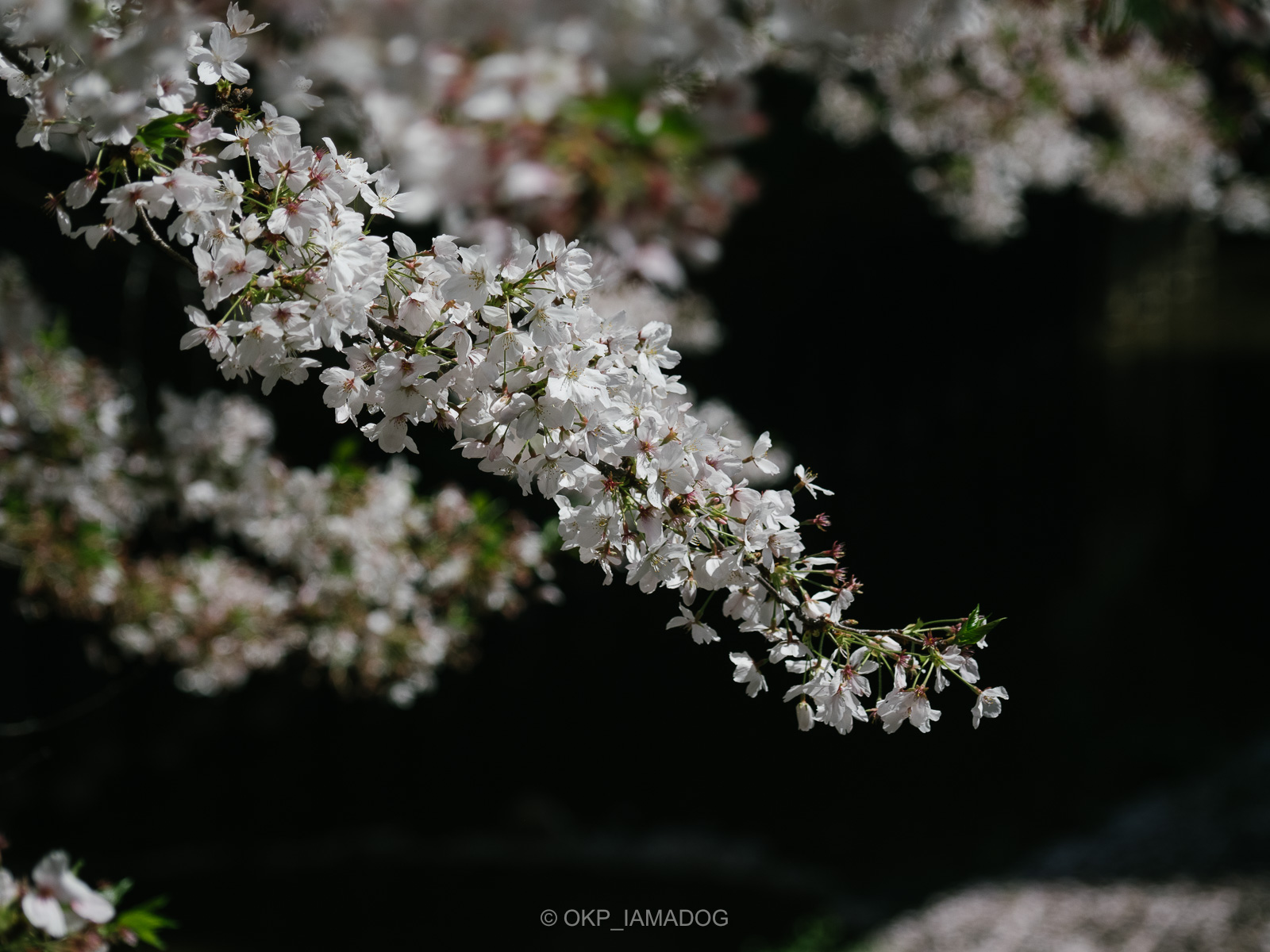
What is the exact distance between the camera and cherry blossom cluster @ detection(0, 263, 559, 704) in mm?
2555

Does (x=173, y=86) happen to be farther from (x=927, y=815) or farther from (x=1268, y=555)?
(x=1268, y=555)

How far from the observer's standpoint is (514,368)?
105 cm

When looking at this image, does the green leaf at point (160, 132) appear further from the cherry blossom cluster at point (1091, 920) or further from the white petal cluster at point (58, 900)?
the cherry blossom cluster at point (1091, 920)

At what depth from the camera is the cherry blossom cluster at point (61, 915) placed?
1229 mm

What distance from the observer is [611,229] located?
1.59 m

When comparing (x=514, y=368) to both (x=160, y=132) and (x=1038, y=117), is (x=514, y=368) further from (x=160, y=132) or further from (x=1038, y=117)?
(x=1038, y=117)

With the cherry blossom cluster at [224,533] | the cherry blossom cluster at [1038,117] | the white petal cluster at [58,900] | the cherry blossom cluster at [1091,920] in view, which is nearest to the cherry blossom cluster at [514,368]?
the white petal cluster at [58,900]

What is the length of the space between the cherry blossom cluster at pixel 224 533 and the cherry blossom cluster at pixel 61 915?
1.10 meters

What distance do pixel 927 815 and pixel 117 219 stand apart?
298 inches

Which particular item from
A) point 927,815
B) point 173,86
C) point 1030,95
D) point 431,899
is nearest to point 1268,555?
point 927,815

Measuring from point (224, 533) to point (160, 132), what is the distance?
1988 millimetres

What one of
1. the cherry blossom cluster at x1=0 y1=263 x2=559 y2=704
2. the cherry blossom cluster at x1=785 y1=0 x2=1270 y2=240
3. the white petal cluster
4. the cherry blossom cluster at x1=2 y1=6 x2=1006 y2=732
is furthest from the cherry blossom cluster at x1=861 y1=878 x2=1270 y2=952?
the white petal cluster

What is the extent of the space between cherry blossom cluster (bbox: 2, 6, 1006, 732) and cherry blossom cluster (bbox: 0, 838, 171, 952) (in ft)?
2.12

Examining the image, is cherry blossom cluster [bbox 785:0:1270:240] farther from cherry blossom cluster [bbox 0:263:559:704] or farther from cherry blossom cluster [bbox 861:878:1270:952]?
cherry blossom cluster [bbox 861:878:1270:952]
